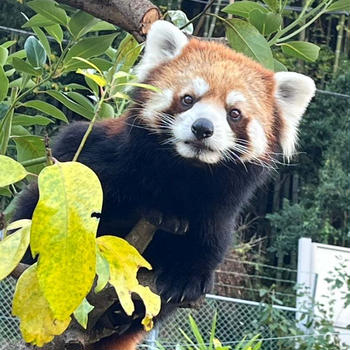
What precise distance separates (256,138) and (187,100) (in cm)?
21

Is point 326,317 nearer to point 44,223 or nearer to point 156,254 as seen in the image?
point 156,254

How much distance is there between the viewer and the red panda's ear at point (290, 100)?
2.33 m

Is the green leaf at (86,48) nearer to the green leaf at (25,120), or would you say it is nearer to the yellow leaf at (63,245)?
the green leaf at (25,120)

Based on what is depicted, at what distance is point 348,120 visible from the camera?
34.6 feet

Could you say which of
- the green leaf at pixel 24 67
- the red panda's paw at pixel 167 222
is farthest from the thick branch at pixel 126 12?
the red panda's paw at pixel 167 222

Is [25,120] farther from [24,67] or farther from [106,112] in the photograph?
[106,112]

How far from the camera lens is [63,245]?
83 centimetres

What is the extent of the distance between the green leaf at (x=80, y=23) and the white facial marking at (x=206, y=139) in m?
0.33

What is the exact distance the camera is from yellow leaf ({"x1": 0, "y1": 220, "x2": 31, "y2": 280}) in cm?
88

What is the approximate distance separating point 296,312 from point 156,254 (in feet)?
14.5

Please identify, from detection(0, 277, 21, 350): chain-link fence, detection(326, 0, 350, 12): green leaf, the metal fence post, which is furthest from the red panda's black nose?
the metal fence post

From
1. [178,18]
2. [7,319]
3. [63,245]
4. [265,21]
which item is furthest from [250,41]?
[7,319]

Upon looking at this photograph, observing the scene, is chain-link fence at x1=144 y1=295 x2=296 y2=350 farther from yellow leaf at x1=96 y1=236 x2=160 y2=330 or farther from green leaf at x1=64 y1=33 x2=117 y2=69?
yellow leaf at x1=96 y1=236 x2=160 y2=330

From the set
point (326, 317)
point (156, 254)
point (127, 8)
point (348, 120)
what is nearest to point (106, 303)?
point (156, 254)
